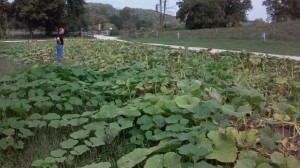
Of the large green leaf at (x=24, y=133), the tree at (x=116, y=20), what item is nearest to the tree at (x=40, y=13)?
the tree at (x=116, y=20)

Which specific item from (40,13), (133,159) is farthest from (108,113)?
(40,13)

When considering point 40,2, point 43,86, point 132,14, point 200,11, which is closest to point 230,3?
point 200,11

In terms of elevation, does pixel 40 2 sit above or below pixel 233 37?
above

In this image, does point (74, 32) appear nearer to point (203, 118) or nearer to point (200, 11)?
point (200, 11)

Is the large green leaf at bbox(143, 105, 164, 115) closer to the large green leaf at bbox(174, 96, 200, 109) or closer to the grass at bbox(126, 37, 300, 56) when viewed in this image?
the large green leaf at bbox(174, 96, 200, 109)

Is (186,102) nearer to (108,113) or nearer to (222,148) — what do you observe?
(108,113)

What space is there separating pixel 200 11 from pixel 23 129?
2531 inches

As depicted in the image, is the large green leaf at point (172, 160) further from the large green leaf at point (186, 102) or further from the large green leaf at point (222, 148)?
the large green leaf at point (186, 102)

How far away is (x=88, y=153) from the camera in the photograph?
3145 millimetres

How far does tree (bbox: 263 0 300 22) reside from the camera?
6372cm

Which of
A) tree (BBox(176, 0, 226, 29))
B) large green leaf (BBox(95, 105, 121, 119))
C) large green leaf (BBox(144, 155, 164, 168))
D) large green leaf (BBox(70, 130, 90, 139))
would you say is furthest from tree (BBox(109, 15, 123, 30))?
large green leaf (BBox(144, 155, 164, 168))

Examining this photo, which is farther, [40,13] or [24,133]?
[40,13]

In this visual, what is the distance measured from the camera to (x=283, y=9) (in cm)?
6525

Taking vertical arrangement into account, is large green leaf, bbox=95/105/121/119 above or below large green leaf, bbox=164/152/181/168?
above
